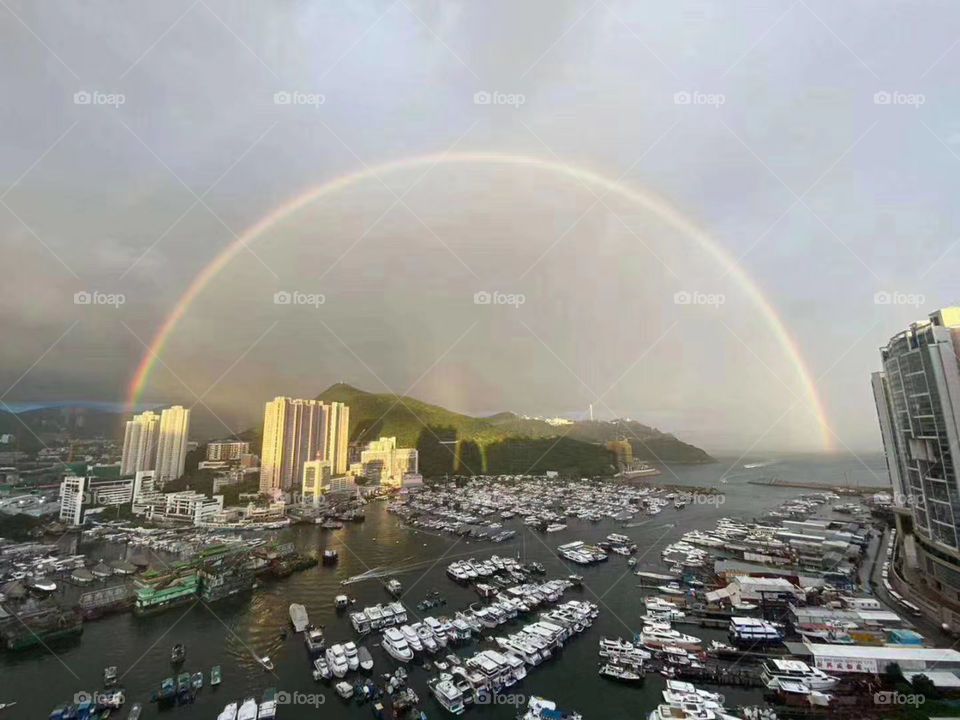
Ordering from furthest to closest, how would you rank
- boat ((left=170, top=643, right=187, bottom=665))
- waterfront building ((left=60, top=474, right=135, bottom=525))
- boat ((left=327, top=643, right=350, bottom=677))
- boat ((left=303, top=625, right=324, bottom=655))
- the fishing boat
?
1. waterfront building ((left=60, top=474, right=135, bottom=525))
2. boat ((left=303, top=625, right=324, bottom=655))
3. boat ((left=170, top=643, right=187, bottom=665))
4. the fishing boat
5. boat ((left=327, top=643, right=350, bottom=677))

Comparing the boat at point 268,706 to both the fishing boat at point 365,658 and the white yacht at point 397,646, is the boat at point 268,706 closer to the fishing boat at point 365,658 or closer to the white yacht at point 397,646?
the fishing boat at point 365,658

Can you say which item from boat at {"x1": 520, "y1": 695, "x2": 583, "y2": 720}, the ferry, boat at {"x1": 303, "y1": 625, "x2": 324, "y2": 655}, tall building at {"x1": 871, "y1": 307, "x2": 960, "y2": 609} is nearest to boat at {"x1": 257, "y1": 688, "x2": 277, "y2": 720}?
boat at {"x1": 303, "y1": 625, "x2": 324, "y2": 655}

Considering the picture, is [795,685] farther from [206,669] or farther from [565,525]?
[565,525]

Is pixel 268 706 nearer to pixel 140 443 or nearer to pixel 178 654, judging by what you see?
pixel 178 654

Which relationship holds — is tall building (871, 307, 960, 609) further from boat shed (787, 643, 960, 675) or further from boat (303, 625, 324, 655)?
boat (303, 625, 324, 655)

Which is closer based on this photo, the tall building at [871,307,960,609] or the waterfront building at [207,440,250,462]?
the tall building at [871,307,960,609]

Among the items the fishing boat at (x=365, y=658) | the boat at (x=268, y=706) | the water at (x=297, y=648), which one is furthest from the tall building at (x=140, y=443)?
the boat at (x=268, y=706)

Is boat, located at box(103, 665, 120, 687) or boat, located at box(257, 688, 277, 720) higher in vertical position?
boat, located at box(257, 688, 277, 720)
